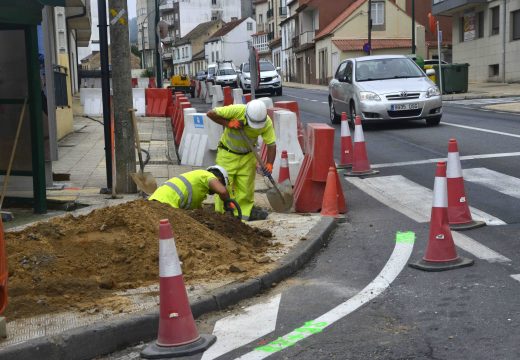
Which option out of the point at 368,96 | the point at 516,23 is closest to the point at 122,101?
the point at 368,96

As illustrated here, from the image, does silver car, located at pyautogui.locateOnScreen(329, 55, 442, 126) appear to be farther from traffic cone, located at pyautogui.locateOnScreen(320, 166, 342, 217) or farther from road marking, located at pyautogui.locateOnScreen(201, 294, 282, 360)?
road marking, located at pyautogui.locateOnScreen(201, 294, 282, 360)

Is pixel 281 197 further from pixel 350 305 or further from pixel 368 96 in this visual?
pixel 368 96

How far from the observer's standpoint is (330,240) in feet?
25.0

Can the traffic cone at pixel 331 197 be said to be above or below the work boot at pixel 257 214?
above

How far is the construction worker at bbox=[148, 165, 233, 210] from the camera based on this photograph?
779 centimetres

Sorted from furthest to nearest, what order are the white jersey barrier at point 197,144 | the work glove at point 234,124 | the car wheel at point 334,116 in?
the car wheel at point 334,116
the white jersey barrier at point 197,144
the work glove at point 234,124

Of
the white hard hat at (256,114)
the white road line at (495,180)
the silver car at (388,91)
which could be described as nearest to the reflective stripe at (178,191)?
the white hard hat at (256,114)

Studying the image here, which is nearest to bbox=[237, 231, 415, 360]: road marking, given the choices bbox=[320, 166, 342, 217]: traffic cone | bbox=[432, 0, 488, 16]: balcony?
bbox=[320, 166, 342, 217]: traffic cone

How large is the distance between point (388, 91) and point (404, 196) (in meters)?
7.86

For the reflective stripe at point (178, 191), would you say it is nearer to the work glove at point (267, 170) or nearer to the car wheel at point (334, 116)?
the work glove at point (267, 170)

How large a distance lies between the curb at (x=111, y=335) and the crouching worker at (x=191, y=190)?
6.66 feet

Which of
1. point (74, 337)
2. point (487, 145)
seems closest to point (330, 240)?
point (74, 337)

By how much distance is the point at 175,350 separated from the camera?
452 cm

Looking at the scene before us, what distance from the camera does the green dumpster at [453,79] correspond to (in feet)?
107
